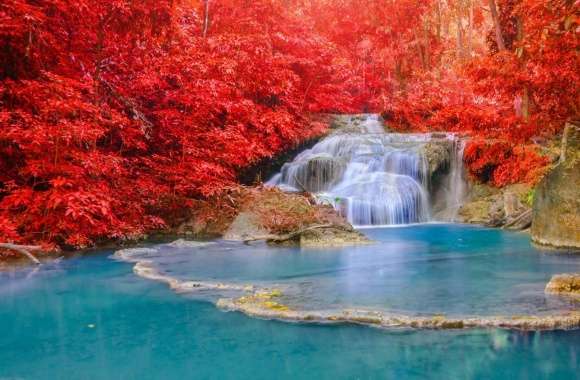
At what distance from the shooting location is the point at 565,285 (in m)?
4.89

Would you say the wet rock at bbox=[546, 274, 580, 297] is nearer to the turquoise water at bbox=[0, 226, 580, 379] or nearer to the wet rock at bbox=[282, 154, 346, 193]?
the turquoise water at bbox=[0, 226, 580, 379]

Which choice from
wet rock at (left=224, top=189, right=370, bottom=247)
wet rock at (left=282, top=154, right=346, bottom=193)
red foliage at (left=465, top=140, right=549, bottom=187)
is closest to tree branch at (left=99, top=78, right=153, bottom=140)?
wet rock at (left=224, top=189, right=370, bottom=247)

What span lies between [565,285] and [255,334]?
298 cm

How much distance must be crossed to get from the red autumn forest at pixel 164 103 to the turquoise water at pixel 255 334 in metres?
1.86

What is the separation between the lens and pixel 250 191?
11297mm

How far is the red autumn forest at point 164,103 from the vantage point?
7.89 m

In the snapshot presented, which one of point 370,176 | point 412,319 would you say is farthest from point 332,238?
point 370,176

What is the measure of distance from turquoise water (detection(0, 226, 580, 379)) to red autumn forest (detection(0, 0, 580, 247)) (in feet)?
6.11

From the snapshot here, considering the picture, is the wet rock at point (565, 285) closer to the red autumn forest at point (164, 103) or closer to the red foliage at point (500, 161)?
the red autumn forest at point (164, 103)

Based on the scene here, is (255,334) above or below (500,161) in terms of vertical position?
below

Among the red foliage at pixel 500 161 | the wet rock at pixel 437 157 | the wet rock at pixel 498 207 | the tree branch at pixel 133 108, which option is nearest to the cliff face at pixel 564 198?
the red foliage at pixel 500 161

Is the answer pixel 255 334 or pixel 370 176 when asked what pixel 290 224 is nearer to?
pixel 370 176

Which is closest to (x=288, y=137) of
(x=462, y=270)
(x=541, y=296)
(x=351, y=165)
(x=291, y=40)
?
(x=351, y=165)

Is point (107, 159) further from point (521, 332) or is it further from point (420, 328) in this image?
point (521, 332)
